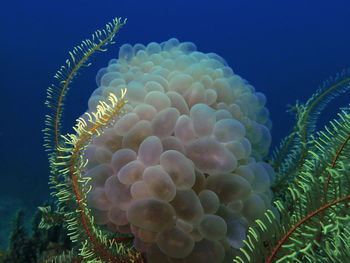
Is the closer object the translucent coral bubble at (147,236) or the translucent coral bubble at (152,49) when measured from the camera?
the translucent coral bubble at (147,236)

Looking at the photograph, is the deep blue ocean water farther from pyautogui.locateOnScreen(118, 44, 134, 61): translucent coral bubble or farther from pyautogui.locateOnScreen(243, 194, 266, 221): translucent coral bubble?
pyautogui.locateOnScreen(243, 194, 266, 221): translucent coral bubble

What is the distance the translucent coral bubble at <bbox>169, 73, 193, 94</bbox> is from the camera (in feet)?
5.88

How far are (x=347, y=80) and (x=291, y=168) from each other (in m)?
0.68

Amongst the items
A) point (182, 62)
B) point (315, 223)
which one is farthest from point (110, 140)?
point (315, 223)

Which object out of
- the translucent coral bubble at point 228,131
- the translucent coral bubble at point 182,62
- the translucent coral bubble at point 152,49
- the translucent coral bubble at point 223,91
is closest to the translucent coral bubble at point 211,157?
the translucent coral bubble at point 228,131

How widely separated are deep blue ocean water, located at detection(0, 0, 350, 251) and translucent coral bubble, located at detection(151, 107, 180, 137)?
27.8 meters

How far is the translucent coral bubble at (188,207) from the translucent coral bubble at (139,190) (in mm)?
141

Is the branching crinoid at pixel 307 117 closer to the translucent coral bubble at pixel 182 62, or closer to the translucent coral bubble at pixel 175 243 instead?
the translucent coral bubble at pixel 182 62

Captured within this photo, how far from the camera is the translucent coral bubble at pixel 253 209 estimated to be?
4.53 ft

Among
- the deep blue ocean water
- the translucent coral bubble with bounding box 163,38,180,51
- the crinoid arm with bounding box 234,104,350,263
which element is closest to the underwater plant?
the crinoid arm with bounding box 234,104,350,263

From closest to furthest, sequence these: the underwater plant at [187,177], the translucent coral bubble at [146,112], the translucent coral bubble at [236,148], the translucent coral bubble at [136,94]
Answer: the underwater plant at [187,177], the translucent coral bubble at [236,148], the translucent coral bubble at [146,112], the translucent coral bubble at [136,94]

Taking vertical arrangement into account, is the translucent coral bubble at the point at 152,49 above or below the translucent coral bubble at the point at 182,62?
above

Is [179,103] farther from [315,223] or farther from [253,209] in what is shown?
[315,223]

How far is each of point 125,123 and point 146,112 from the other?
0.45 feet
